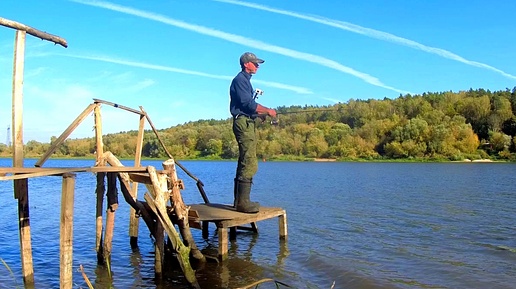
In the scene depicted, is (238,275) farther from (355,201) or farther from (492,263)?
(355,201)

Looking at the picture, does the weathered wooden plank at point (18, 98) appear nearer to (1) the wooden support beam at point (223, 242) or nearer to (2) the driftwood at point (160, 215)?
(2) the driftwood at point (160, 215)

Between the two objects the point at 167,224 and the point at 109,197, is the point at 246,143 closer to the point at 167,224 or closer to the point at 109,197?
the point at 167,224

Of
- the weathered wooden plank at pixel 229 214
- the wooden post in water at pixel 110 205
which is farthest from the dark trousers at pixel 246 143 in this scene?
the wooden post in water at pixel 110 205

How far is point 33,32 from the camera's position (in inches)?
343

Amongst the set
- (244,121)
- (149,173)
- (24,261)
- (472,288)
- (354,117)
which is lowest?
(472,288)

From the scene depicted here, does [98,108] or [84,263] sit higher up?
[98,108]

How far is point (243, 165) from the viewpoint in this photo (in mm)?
10914

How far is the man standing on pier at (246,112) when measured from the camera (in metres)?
10.6

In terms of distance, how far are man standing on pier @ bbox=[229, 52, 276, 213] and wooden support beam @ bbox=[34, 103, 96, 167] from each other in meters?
3.09

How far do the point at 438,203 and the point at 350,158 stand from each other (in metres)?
81.0

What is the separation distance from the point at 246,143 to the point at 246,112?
0.70 metres

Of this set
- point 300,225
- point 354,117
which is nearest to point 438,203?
point 300,225

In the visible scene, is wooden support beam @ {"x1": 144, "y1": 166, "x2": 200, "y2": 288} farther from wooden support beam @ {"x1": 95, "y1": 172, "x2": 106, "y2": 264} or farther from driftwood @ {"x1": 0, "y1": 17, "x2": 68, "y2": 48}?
driftwood @ {"x1": 0, "y1": 17, "x2": 68, "y2": 48}

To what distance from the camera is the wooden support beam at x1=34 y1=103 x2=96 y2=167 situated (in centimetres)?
909
